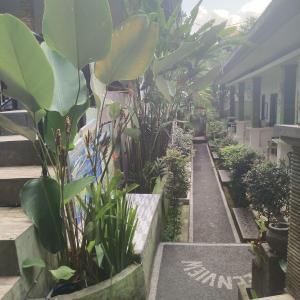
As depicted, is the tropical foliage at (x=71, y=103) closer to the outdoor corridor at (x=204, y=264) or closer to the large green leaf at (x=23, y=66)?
the large green leaf at (x=23, y=66)

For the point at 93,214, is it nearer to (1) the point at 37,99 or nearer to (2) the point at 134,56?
(1) the point at 37,99

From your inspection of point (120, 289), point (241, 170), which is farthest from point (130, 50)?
point (241, 170)

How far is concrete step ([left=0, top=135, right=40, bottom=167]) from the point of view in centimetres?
296

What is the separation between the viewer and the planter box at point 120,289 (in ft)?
7.15

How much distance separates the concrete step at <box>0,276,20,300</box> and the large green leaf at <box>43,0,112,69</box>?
4.41 ft

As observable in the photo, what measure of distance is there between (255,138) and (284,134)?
433 inches

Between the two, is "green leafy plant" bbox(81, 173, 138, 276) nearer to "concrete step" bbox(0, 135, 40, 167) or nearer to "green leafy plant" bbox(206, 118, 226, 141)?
"concrete step" bbox(0, 135, 40, 167)

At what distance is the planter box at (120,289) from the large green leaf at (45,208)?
32cm

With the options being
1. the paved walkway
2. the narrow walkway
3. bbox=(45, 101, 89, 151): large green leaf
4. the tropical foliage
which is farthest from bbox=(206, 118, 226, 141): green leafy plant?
bbox=(45, 101, 89, 151): large green leaf

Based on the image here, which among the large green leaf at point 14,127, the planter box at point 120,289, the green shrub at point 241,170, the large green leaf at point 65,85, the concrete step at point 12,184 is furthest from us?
the green shrub at point 241,170

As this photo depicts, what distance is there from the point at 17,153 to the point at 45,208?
3.38ft

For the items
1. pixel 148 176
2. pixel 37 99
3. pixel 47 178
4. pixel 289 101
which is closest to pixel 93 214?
pixel 47 178

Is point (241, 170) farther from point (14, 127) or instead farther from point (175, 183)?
point (14, 127)

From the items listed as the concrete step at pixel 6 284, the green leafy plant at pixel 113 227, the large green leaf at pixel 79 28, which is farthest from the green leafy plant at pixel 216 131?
the concrete step at pixel 6 284
